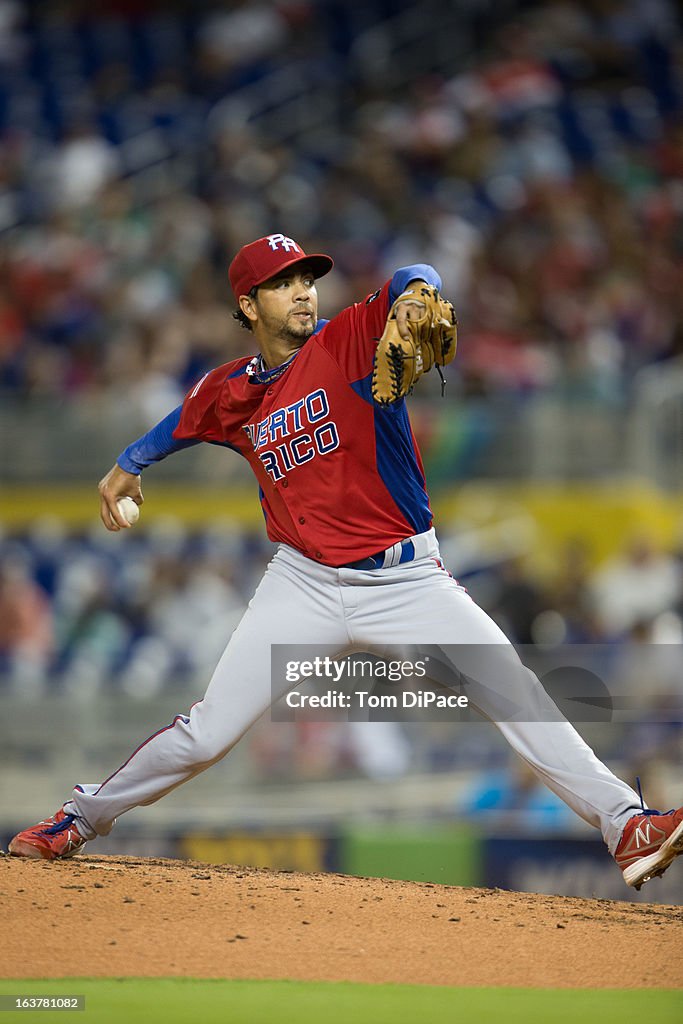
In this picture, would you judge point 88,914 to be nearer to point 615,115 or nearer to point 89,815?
point 89,815

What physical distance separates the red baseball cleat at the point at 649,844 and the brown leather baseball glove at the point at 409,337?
1475 mm

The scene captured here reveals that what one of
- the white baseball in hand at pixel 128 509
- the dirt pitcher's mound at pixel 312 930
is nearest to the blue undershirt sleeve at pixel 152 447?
the white baseball in hand at pixel 128 509

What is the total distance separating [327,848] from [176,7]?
1057 cm

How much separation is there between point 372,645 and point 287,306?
1.15 m

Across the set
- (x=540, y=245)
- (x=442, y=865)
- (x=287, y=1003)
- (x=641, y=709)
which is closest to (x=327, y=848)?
(x=442, y=865)

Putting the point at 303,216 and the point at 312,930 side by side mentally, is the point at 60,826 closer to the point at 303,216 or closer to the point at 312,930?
the point at 312,930

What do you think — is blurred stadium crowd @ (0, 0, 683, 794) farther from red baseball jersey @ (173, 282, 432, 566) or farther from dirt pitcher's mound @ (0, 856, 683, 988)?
red baseball jersey @ (173, 282, 432, 566)

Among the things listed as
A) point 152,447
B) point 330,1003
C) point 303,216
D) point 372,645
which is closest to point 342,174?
point 303,216

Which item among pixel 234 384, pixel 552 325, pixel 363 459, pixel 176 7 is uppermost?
pixel 176 7

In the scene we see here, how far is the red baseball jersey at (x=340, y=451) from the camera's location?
4.82 meters

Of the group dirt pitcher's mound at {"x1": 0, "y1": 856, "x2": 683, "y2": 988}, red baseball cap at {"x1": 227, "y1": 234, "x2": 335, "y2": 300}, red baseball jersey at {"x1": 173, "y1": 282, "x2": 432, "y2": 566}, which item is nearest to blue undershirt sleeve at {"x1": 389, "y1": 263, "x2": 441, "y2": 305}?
red baseball jersey at {"x1": 173, "y1": 282, "x2": 432, "y2": 566}

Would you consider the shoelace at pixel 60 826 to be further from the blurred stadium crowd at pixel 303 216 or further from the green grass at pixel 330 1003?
the blurred stadium crowd at pixel 303 216

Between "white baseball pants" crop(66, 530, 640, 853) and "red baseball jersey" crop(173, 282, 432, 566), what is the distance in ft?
0.34

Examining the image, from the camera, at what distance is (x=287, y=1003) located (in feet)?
13.5
